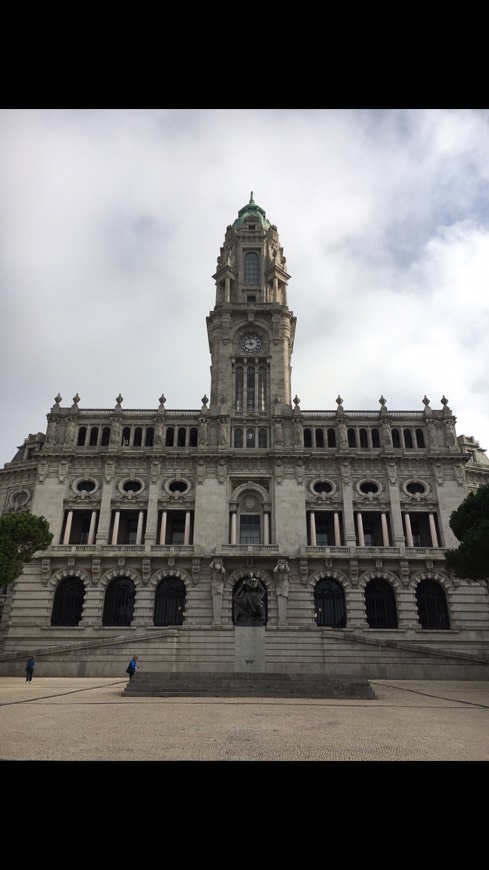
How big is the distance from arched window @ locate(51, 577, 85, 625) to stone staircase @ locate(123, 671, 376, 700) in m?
20.2

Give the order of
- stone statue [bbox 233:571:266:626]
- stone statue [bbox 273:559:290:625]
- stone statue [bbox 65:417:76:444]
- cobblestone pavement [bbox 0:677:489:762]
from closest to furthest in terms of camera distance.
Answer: cobblestone pavement [bbox 0:677:489:762] < stone statue [bbox 233:571:266:626] < stone statue [bbox 273:559:290:625] < stone statue [bbox 65:417:76:444]

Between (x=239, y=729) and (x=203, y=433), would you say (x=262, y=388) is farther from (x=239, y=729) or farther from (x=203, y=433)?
(x=239, y=729)

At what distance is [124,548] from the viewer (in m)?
51.4

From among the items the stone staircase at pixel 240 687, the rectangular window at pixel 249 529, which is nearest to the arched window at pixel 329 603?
the rectangular window at pixel 249 529

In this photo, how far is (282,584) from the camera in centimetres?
4978

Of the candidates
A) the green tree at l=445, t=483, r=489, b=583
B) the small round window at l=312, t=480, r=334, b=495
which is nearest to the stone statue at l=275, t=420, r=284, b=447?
the small round window at l=312, t=480, r=334, b=495

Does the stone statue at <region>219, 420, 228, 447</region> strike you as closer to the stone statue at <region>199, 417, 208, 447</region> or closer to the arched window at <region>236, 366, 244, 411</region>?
the stone statue at <region>199, 417, 208, 447</region>

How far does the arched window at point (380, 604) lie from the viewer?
50000 millimetres

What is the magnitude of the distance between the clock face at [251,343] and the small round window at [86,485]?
22.2 meters

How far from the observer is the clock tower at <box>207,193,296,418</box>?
198ft

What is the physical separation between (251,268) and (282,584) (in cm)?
3914

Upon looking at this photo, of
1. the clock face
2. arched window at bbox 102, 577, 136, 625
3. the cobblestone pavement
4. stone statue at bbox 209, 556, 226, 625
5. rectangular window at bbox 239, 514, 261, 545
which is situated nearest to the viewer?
the cobblestone pavement

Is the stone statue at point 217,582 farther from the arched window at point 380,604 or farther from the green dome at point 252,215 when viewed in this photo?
the green dome at point 252,215

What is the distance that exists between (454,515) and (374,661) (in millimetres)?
13250
